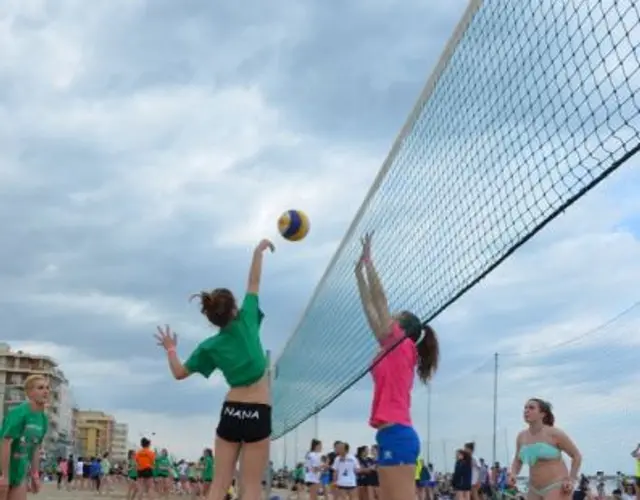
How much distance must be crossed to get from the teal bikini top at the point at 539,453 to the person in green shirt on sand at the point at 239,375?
3179 millimetres

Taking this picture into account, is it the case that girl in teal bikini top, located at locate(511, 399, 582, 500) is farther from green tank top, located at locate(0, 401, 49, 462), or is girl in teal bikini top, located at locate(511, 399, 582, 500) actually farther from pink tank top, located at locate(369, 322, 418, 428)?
green tank top, located at locate(0, 401, 49, 462)

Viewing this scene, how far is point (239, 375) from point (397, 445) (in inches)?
39.2

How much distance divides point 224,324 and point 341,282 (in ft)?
31.0

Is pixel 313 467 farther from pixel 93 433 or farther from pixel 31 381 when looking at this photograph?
pixel 93 433

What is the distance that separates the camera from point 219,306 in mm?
6195

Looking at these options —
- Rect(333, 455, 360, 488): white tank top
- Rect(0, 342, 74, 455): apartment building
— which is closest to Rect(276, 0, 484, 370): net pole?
Rect(333, 455, 360, 488): white tank top

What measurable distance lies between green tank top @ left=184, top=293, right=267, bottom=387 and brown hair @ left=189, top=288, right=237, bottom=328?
0.05m

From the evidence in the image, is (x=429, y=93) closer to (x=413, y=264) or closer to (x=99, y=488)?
(x=413, y=264)

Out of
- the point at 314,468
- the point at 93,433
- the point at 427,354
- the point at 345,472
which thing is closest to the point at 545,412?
the point at 427,354

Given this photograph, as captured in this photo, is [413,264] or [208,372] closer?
[208,372]

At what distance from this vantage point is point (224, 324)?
6262 millimetres

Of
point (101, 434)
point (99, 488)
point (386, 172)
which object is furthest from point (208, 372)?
point (101, 434)

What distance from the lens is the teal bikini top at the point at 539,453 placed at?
8578mm

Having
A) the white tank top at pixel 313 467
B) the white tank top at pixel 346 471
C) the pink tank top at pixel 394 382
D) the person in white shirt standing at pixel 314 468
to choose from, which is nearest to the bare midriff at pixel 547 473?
the pink tank top at pixel 394 382
